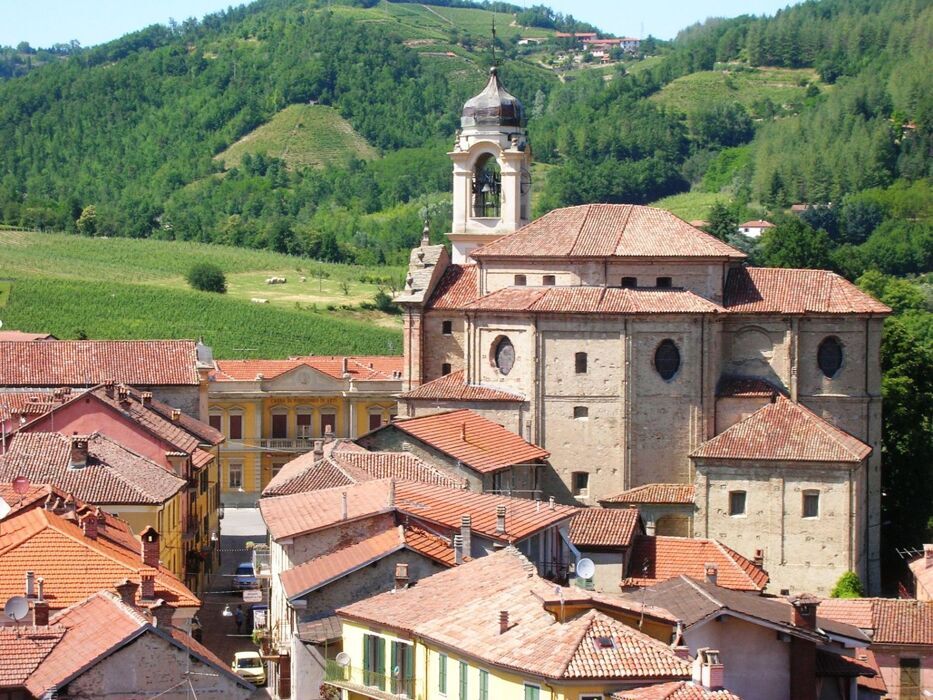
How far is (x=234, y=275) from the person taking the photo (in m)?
134

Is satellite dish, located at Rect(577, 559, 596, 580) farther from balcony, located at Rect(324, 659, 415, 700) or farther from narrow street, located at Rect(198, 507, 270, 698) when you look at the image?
narrow street, located at Rect(198, 507, 270, 698)

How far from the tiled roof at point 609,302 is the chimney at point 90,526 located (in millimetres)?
20932

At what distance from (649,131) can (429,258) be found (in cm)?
13937

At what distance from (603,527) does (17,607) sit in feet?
69.0

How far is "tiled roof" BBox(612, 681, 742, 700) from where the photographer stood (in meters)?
26.8

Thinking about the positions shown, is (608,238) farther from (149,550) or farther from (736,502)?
(149,550)

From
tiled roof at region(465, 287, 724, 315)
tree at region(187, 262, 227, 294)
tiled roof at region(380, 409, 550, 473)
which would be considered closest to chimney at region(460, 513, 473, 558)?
tiled roof at region(380, 409, 550, 473)

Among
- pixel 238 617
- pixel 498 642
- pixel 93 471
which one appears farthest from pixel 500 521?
pixel 93 471

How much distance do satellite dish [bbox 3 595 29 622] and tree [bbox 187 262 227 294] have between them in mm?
92319

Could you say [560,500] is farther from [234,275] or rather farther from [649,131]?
[649,131]

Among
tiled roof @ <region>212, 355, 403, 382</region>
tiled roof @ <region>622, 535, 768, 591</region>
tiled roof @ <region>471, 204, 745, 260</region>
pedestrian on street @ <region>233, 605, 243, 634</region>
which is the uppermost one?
tiled roof @ <region>471, 204, 745, 260</region>

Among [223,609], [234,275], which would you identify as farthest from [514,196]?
[234,275]

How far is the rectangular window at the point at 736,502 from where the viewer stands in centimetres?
5441

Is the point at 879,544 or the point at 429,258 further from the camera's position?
the point at 429,258
